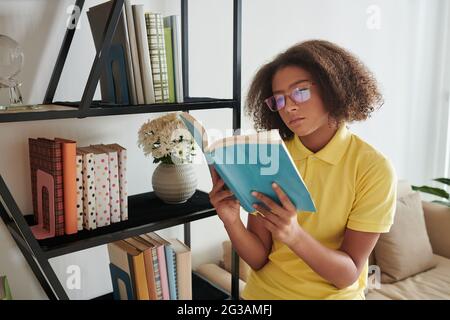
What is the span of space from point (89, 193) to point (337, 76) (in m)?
0.72

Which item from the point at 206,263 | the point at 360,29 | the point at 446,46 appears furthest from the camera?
the point at 446,46

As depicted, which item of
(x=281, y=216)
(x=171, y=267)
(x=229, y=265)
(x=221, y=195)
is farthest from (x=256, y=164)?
(x=229, y=265)

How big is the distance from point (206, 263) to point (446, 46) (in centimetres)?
219

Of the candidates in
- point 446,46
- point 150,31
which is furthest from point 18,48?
point 446,46

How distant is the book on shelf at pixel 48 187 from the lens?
3.71ft

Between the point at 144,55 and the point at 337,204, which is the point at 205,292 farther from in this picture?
the point at 144,55

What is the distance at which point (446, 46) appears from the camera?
2938 mm

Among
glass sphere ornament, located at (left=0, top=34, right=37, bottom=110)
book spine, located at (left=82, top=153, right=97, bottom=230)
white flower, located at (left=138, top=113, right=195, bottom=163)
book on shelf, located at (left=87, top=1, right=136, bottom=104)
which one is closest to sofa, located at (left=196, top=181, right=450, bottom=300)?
white flower, located at (left=138, top=113, right=195, bottom=163)

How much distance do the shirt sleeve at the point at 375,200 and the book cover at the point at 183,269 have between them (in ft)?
1.69

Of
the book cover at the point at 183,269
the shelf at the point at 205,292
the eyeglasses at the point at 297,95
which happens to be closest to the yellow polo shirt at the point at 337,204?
the eyeglasses at the point at 297,95

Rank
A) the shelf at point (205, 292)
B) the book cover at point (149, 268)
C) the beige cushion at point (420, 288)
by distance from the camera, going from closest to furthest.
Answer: the book cover at point (149, 268) < the shelf at point (205, 292) < the beige cushion at point (420, 288)

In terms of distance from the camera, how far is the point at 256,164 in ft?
3.07

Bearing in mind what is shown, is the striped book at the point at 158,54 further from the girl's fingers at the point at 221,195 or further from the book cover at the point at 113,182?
the girl's fingers at the point at 221,195
